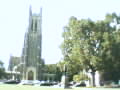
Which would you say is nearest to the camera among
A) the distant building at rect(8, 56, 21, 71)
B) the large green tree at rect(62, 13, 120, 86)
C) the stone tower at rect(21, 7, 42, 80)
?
A: the large green tree at rect(62, 13, 120, 86)

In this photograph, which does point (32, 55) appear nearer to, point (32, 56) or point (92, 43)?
point (32, 56)

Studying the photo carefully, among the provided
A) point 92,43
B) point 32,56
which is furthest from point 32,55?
point 92,43

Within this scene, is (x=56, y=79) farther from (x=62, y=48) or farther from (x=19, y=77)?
(x=62, y=48)

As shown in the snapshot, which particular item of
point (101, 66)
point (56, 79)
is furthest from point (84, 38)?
point (56, 79)

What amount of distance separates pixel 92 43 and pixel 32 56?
59.7 metres

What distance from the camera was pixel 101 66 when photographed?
46000 mm

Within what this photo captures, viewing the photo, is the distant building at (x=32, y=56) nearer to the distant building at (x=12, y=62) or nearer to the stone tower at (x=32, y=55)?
the stone tower at (x=32, y=55)

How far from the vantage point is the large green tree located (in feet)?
149

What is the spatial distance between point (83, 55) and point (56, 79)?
65.7 meters

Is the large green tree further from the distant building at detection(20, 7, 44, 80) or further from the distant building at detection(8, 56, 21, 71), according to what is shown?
the distant building at detection(8, 56, 21, 71)

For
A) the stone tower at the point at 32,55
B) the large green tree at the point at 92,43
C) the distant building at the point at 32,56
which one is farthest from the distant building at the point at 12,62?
the large green tree at the point at 92,43

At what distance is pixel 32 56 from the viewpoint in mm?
104375

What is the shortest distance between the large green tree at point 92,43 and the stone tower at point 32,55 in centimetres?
5380

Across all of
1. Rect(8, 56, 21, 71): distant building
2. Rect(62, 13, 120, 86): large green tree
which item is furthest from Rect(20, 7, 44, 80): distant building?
Rect(62, 13, 120, 86): large green tree
